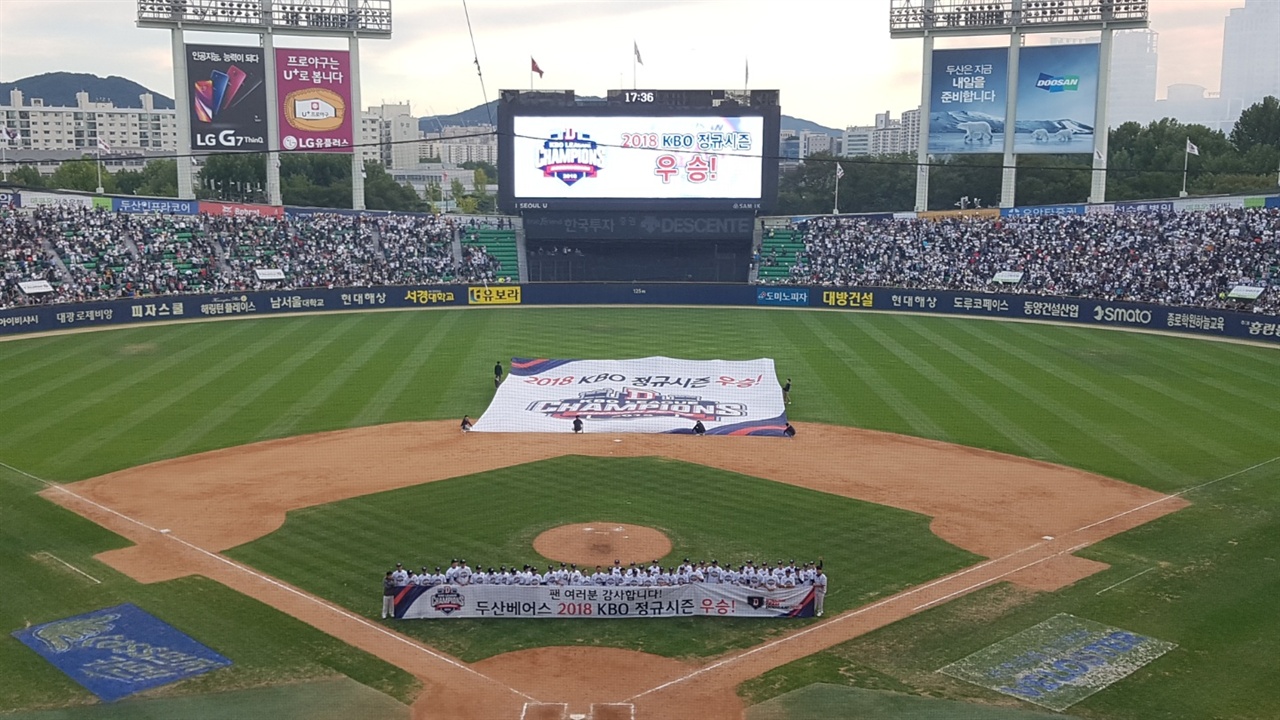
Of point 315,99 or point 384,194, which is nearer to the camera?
point 315,99

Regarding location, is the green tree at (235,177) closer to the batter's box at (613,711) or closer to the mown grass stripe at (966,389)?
the mown grass stripe at (966,389)

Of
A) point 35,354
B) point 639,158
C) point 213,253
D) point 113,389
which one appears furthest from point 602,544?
point 213,253

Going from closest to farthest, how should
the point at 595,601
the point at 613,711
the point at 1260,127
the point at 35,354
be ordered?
1. the point at 613,711
2. the point at 595,601
3. the point at 35,354
4. the point at 1260,127

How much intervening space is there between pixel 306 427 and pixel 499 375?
7682 mm

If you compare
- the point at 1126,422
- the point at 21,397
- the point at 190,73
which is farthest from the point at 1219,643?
the point at 190,73

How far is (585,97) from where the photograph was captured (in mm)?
65812

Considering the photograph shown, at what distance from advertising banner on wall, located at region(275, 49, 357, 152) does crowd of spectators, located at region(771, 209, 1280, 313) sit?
1233 inches

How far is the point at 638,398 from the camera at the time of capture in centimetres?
3475

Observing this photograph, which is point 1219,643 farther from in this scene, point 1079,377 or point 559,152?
point 559,152

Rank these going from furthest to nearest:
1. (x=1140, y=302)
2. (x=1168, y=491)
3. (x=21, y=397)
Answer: (x=1140, y=302) → (x=21, y=397) → (x=1168, y=491)

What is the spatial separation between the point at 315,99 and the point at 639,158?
20.8 meters

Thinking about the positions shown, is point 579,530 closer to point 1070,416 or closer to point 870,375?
point 1070,416

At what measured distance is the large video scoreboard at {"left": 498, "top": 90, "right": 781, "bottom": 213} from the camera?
65.4 meters

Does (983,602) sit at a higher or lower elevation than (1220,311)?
lower
